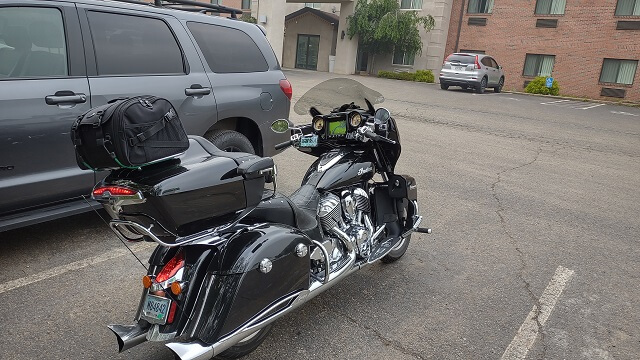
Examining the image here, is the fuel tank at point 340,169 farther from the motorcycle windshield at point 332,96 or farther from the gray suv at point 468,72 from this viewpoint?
the gray suv at point 468,72

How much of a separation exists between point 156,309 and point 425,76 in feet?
93.9

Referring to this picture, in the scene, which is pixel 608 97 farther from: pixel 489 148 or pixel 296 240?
pixel 296 240

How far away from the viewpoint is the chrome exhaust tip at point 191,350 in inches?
89.6

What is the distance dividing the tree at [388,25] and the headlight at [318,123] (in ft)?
93.6

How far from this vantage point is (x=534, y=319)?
11.9ft

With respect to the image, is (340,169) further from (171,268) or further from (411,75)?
(411,75)

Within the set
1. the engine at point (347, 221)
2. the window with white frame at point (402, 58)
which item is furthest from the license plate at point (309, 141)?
the window with white frame at point (402, 58)

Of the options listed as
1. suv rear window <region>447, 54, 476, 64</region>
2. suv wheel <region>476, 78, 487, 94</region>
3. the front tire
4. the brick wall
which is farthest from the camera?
the brick wall

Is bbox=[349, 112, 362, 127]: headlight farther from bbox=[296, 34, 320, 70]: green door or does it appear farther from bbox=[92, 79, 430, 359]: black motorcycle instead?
bbox=[296, 34, 320, 70]: green door

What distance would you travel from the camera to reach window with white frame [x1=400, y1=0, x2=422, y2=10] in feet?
107

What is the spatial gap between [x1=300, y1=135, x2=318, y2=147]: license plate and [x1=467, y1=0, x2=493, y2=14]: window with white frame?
30.0 m

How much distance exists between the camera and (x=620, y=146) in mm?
11602

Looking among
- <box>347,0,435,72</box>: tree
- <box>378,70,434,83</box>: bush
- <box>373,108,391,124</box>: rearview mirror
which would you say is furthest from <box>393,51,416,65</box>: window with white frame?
<box>373,108,391,124</box>: rearview mirror

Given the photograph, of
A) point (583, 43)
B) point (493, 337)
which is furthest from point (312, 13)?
point (493, 337)
